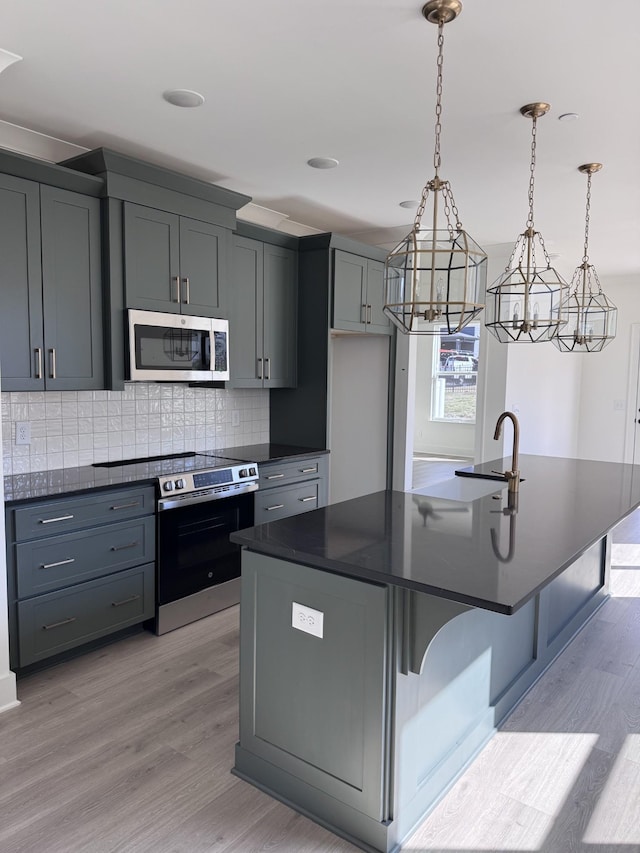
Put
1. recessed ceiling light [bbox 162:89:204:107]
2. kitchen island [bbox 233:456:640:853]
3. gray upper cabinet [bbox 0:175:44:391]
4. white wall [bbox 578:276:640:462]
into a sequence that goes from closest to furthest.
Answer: kitchen island [bbox 233:456:640:853], recessed ceiling light [bbox 162:89:204:107], gray upper cabinet [bbox 0:175:44:391], white wall [bbox 578:276:640:462]

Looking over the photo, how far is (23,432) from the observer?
328 cm

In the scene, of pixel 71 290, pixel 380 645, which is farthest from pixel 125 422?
pixel 380 645

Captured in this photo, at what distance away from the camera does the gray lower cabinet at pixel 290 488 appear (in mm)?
3949

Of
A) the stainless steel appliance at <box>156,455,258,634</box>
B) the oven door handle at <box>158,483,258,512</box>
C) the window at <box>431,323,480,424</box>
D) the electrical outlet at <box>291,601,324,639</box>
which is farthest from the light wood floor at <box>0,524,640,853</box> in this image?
the window at <box>431,323,480,424</box>

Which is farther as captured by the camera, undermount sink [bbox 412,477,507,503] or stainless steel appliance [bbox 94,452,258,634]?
stainless steel appliance [bbox 94,452,258,634]

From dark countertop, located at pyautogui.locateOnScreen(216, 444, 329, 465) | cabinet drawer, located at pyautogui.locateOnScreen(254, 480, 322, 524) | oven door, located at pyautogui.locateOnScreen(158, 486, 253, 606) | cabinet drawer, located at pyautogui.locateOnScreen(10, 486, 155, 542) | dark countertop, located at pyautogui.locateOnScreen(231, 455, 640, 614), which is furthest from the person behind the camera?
dark countertop, located at pyautogui.locateOnScreen(216, 444, 329, 465)

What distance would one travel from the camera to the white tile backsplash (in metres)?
3.31

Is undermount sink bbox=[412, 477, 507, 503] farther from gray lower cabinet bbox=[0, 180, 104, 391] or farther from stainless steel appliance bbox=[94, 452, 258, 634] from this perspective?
gray lower cabinet bbox=[0, 180, 104, 391]

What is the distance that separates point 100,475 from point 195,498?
522mm

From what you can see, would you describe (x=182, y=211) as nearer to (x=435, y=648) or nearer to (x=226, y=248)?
(x=226, y=248)

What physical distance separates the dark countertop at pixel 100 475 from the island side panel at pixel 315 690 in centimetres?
122

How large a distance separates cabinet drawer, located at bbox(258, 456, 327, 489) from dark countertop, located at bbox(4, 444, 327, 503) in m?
0.05

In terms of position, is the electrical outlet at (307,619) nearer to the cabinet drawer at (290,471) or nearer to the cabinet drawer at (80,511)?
the cabinet drawer at (80,511)

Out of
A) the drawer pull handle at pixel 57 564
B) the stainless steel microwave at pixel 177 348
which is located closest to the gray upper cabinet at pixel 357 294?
the stainless steel microwave at pixel 177 348
